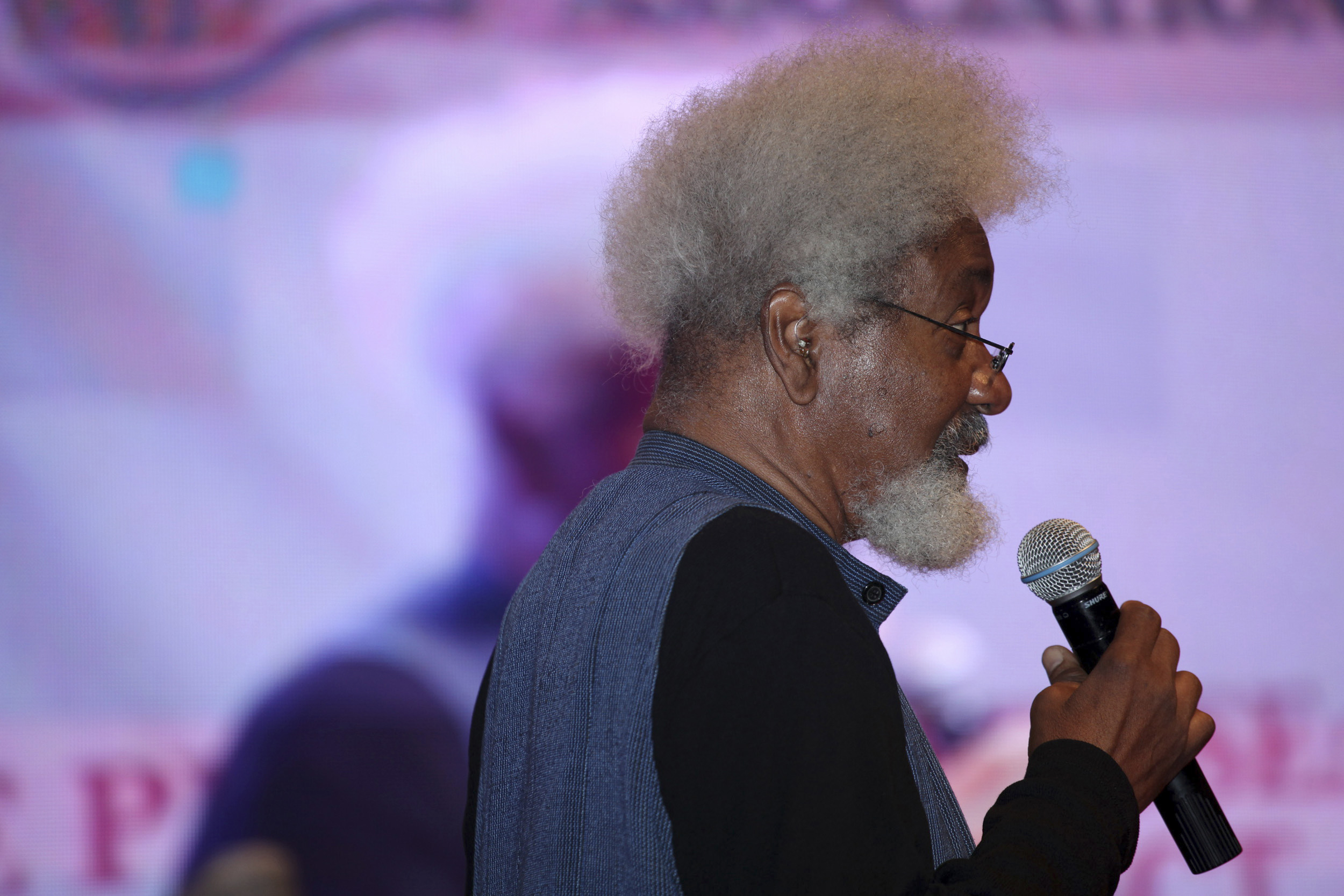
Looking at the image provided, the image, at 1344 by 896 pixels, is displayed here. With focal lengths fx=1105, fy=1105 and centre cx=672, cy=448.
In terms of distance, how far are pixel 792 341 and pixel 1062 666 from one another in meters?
0.39

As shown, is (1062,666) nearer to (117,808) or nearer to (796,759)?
(796,759)

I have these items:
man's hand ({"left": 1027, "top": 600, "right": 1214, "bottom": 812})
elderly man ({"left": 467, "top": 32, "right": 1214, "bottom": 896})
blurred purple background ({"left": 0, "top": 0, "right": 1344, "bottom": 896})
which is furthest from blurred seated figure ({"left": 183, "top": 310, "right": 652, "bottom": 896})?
man's hand ({"left": 1027, "top": 600, "right": 1214, "bottom": 812})

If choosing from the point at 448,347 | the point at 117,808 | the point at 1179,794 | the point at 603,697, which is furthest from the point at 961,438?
the point at 117,808

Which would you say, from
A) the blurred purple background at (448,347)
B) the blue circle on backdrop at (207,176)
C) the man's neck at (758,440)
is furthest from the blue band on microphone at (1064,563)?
the blue circle on backdrop at (207,176)

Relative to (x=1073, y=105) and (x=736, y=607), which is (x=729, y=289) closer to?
(x=736, y=607)

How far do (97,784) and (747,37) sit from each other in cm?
242

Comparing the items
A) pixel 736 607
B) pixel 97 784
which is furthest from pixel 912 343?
pixel 97 784

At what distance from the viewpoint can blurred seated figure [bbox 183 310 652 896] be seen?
2660 mm

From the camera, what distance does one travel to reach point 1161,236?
9.03 ft

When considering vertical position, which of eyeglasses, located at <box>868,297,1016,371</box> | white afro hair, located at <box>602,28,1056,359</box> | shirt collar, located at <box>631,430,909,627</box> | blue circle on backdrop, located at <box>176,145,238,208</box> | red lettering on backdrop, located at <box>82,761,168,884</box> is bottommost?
red lettering on backdrop, located at <box>82,761,168,884</box>

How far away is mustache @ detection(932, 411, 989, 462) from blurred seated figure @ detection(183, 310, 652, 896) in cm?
168

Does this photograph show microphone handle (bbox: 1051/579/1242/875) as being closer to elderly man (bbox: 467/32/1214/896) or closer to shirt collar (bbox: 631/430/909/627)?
elderly man (bbox: 467/32/1214/896)

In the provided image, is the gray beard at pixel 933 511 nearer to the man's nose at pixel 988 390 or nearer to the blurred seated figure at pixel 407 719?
the man's nose at pixel 988 390

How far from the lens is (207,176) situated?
272 cm
